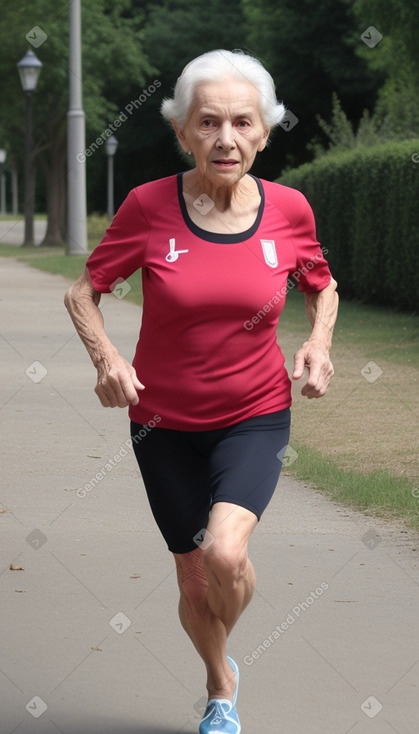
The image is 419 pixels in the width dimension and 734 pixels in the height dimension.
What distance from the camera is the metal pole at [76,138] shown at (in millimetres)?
29203

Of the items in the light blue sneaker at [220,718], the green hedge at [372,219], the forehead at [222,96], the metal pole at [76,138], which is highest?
the forehead at [222,96]

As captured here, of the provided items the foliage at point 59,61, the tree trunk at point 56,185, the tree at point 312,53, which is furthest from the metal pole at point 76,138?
the tree at point 312,53

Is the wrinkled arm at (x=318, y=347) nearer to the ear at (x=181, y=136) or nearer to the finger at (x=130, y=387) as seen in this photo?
the finger at (x=130, y=387)

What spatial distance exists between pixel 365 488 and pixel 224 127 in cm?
390

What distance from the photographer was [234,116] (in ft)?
12.8

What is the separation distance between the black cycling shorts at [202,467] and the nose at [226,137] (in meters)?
0.77

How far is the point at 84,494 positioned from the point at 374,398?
4.15m

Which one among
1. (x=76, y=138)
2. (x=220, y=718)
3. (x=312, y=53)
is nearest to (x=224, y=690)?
(x=220, y=718)

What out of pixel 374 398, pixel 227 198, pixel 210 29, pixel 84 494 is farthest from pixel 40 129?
pixel 227 198

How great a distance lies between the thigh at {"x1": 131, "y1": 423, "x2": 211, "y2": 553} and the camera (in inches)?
156

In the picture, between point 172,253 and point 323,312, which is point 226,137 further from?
point 323,312

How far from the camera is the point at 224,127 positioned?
153 inches

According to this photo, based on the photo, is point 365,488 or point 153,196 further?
point 365,488

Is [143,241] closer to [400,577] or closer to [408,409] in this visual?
[400,577]
